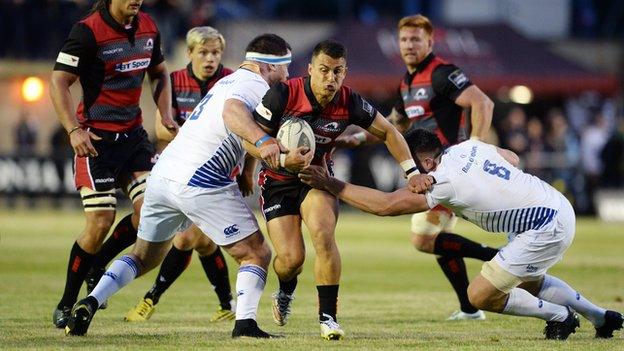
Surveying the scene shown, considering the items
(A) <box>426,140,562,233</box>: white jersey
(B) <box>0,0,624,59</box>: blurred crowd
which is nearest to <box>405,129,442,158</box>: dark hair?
(A) <box>426,140,562,233</box>: white jersey

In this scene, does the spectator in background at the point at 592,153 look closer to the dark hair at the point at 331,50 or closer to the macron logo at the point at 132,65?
the macron logo at the point at 132,65

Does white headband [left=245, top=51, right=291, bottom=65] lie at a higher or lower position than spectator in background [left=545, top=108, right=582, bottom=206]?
higher

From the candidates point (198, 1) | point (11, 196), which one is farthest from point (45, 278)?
point (198, 1)

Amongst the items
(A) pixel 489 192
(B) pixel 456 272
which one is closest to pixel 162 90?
(B) pixel 456 272

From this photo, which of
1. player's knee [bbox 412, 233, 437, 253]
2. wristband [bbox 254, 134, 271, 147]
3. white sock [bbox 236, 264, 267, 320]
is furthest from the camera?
player's knee [bbox 412, 233, 437, 253]

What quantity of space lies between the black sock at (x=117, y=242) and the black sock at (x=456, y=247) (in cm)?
276

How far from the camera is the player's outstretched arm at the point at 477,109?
40.5 ft

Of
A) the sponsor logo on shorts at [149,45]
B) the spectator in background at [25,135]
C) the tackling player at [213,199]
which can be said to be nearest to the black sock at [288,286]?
the tackling player at [213,199]

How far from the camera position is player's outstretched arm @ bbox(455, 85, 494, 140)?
40.5ft

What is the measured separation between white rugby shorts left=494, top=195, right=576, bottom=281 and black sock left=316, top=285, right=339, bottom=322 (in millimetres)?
1254

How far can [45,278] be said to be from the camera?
15.4 meters

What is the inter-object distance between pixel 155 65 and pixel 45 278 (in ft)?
15.5

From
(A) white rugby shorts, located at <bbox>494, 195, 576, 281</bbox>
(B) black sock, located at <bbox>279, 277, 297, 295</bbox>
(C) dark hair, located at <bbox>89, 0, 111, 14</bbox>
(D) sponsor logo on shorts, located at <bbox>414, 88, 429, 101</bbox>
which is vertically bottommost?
(B) black sock, located at <bbox>279, 277, 297, 295</bbox>

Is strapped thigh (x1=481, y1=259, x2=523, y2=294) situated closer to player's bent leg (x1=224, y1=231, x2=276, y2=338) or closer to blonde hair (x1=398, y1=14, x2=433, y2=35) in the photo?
player's bent leg (x1=224, y1=231, x2=276, y2=338)
